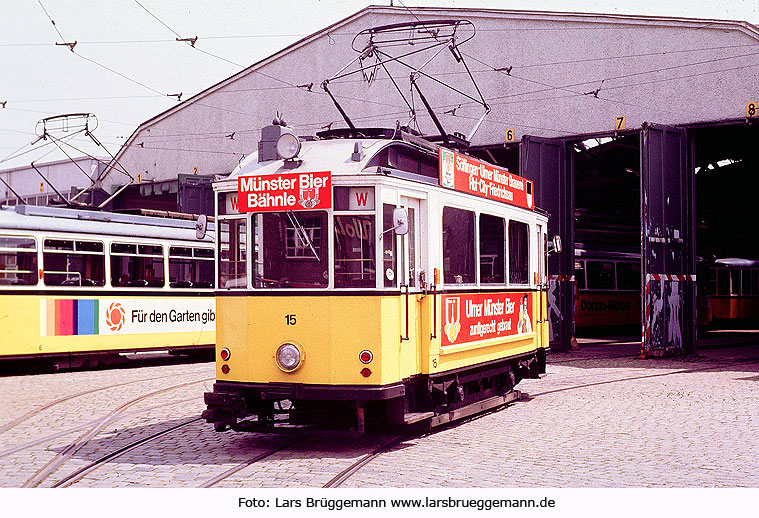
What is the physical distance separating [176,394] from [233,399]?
4914 millimetres

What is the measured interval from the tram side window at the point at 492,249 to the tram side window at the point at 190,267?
8.92m

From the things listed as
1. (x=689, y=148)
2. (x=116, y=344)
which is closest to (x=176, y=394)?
(x=116, y=344)

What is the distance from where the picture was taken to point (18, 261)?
51.4 feet

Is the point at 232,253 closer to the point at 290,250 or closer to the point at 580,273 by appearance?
the point at 290,250

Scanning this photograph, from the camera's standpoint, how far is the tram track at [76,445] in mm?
7477

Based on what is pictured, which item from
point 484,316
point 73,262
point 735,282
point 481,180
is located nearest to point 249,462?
point 484,316

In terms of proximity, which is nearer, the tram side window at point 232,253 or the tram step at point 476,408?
the tram side window at point 232,253

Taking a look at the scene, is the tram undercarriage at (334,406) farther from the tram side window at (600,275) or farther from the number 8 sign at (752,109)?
the tram side window at (600,275)

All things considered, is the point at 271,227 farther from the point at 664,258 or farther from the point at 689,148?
the point at 689,148

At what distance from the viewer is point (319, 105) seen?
17.7 meters

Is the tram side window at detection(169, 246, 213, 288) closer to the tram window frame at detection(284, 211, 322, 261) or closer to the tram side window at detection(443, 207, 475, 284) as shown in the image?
the tram side window at detection(443, 207, 475, 284)

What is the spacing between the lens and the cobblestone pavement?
24.7 ft

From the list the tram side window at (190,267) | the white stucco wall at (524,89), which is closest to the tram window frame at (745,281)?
the white stucco wall at (524,89)
